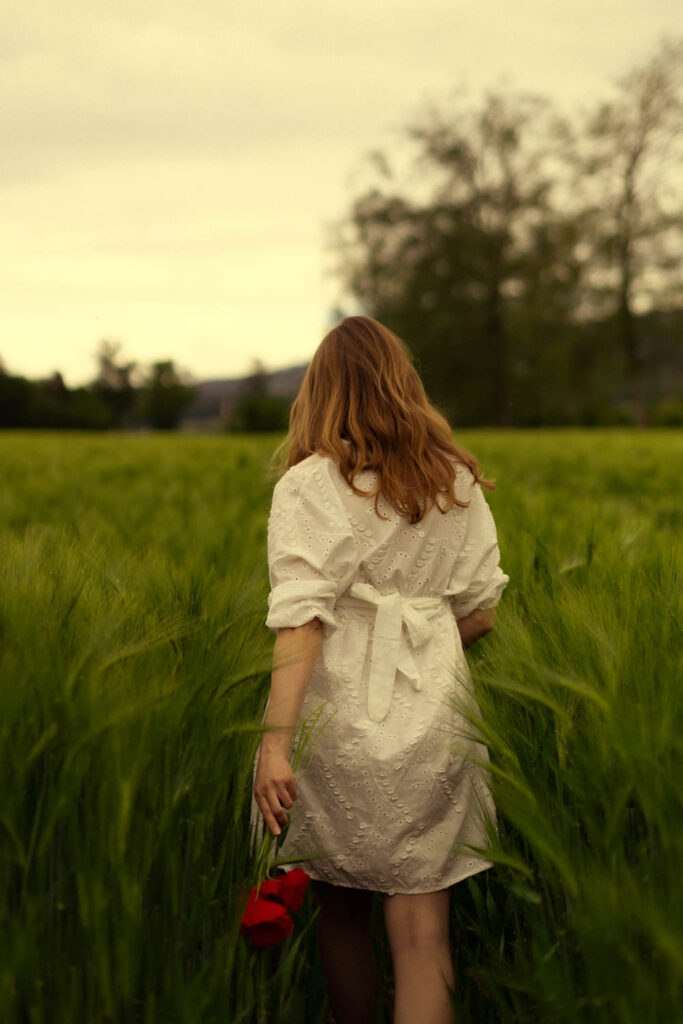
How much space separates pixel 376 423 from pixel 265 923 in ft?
3.48

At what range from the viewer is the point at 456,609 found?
7.44ft

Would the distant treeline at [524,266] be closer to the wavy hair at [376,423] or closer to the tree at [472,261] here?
the tree at [472,261]

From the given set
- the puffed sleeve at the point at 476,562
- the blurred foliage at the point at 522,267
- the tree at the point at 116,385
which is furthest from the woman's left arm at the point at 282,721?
the tree at the point at 116,385

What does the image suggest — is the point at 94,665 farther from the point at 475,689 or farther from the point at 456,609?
the point at 456,609

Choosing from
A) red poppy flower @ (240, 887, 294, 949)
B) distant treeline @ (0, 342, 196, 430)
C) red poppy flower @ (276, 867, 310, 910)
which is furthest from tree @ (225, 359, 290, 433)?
red poppy flower @ (240, 887, 294, 949)

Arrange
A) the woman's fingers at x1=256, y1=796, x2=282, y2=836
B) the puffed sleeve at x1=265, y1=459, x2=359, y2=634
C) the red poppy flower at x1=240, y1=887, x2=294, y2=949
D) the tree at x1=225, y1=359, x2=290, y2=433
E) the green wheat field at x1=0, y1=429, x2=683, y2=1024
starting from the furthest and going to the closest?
the tree at x1=225, y1=359, x2=290, y2=433
the puffed sleeve at x1=265, y1=459, x2=359, y2=634
the woman's fingers at x1=256, y1=796, x2=282, y2=836
the red poppy flower at x1=240, y1=887, x2=294, y2=949
the green wheat field at x1=0, y1=429, x2=683, y2=1024

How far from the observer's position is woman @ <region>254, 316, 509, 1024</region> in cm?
187

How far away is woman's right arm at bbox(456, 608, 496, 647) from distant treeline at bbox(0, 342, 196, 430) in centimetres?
4306

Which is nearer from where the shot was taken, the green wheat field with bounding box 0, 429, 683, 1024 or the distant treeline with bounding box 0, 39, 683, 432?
the green wheat field with bounding box 0, 429, 683, 1024

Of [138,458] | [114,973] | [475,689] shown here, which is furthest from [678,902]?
[138,458]

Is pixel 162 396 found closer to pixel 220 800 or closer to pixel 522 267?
pixel 522 267

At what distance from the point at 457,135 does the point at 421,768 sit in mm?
38912

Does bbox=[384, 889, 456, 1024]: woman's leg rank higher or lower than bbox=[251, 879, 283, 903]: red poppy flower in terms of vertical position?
lower

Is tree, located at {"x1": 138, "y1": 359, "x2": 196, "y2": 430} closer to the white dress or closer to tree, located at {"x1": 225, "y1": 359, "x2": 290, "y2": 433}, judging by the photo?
tree, located at {"x1": 225, "y1": 359, "x2": 290, "y2": 433}
